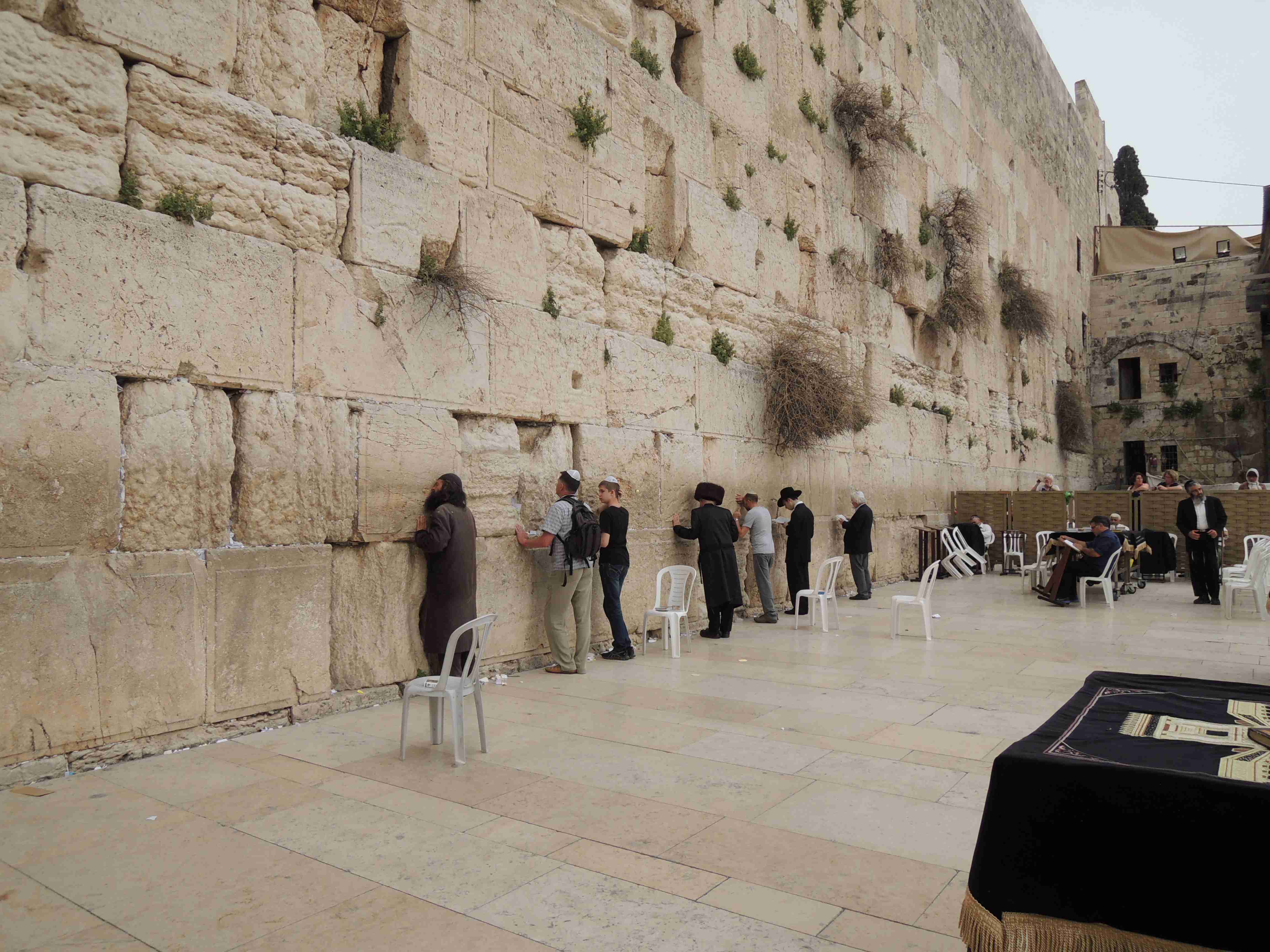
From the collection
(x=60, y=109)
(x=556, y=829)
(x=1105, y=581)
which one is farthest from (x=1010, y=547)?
(x=60, y=109)

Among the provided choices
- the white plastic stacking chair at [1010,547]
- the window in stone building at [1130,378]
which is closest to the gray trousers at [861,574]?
the white plastic stacking chair at [1010,547]

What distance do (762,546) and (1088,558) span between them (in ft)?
13.5

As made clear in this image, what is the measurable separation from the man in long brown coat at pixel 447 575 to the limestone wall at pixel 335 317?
8.0 inches

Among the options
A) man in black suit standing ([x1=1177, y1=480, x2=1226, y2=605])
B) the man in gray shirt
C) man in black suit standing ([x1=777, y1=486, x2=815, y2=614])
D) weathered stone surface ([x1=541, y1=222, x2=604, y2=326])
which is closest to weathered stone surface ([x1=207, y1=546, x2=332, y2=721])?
weathered stone surface ([x1=541, y1=222, x2=604, y2=326])

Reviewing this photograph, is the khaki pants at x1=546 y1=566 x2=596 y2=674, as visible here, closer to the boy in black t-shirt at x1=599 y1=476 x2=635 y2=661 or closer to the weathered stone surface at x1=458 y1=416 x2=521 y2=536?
the boy in black t-shirt at x1=599 y1=476 x2=635 y2=661

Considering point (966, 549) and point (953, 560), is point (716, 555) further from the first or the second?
point (953, 560)

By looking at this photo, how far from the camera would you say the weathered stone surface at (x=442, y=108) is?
577cm

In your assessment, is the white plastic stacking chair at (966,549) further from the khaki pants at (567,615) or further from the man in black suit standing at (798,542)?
the khaki pants at (567,615)

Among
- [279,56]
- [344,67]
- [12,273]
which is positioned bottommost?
[12,273]

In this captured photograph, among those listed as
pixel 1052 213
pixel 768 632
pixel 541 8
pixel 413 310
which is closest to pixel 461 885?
pixel 413 310

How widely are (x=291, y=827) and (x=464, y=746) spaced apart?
1068mm

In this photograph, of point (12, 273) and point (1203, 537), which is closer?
point (12, 273)

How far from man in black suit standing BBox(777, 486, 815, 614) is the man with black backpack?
10.7ft

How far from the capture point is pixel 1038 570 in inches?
435
